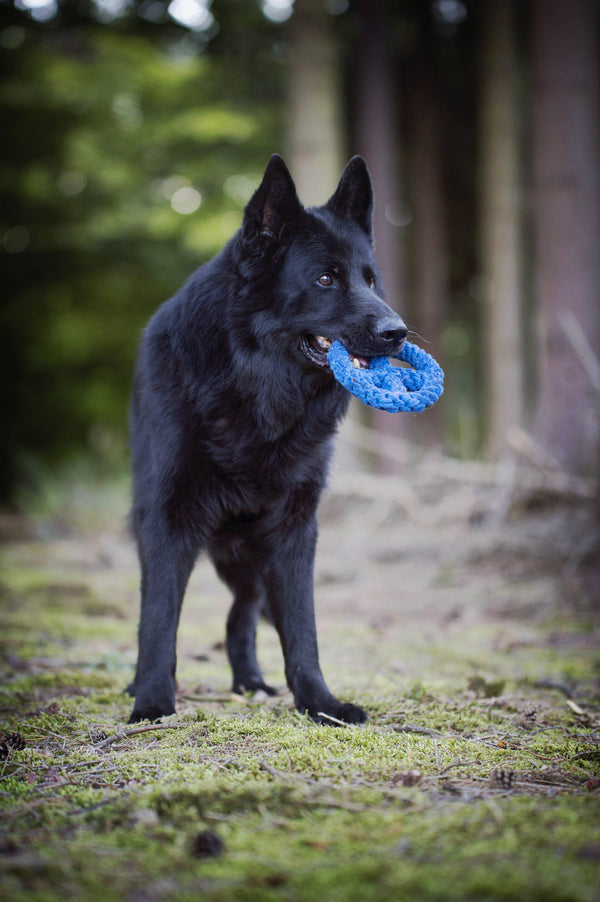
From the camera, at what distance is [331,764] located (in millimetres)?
2100

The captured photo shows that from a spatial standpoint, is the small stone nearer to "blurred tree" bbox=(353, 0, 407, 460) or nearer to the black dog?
the black dog

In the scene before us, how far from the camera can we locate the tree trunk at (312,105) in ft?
27.9

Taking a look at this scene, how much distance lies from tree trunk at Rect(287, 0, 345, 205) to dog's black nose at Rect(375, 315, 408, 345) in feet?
19.7

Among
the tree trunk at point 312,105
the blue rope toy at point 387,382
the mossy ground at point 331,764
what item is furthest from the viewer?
the tree trunk at point 312,105

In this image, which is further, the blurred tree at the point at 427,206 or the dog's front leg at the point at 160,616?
the blurred tree at the point at 427,206

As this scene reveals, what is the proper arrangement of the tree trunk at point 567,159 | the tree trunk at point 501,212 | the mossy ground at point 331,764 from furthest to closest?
the tree trunk at point 501,212 < the tree trunk at point 567,159 < the mossy ground at point 331,764

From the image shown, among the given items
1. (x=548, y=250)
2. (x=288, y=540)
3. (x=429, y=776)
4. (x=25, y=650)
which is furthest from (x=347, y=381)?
(x=548, y=250)

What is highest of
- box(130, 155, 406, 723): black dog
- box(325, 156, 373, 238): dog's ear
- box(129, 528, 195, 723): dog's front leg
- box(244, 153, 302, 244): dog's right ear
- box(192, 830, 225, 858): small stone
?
box(325, 156, 373, 238): dog's ear

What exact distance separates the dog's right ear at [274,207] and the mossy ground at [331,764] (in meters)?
1.71

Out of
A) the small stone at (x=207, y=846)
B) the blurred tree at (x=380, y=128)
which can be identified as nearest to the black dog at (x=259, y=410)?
the small stone at (x=207, y=846)

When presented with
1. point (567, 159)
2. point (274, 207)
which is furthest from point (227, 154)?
point (274, 207)

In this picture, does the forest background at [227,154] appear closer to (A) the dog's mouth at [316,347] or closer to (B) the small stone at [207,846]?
(A) the dog's mouth at [316,347]

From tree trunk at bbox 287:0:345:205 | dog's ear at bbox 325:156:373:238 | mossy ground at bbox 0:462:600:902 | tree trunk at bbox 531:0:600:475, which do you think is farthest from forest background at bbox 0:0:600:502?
dog's ear at bbox 325:156:373:238

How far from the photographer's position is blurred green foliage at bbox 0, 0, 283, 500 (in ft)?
39.1
